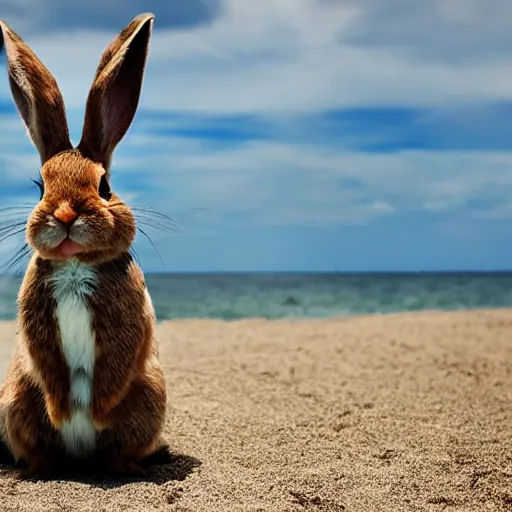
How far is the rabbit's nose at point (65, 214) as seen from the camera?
3.04m

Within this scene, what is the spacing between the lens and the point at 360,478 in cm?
375

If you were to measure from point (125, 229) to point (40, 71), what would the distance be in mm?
888

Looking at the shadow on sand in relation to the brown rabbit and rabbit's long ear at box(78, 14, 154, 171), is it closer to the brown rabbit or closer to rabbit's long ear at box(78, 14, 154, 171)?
the brown rabbit

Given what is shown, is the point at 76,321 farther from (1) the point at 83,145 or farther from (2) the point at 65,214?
(1) the point at 83,145

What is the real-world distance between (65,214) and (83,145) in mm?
509

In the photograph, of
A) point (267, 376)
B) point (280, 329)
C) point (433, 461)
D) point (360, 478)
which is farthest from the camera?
point (280, 329)

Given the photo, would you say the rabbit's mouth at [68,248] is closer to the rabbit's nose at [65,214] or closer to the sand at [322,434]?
the rabbit's nose at [65,214]

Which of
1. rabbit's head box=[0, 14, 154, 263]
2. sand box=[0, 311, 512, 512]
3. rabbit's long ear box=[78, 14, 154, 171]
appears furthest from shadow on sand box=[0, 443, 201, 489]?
rabbit's long ear box=[78, 14, 154, 171]

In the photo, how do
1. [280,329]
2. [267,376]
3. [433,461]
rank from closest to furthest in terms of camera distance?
[433,461] < [267,376] < [280,329]

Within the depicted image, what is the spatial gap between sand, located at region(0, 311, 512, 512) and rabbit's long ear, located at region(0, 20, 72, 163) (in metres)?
1.57

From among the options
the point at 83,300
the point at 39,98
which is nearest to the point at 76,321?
the point at 83,300

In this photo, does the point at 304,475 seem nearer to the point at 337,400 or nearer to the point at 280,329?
the point at 337,400

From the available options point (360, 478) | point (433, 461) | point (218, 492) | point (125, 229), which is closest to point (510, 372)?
point (433, 461)

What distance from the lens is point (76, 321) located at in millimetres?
3217
